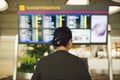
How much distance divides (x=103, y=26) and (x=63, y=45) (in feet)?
4.66

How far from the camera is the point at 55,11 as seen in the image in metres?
3.46

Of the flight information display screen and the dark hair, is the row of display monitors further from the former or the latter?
the dark hair

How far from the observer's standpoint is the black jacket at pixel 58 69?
213 centimetres

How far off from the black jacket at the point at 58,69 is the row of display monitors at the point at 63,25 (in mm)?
1356

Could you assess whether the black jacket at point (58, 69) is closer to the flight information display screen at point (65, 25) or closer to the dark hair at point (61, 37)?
the dark hair at point (61, 37)

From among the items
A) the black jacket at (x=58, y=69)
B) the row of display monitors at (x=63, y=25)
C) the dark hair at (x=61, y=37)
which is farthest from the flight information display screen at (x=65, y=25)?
the black jacket at (x=58, y=69)

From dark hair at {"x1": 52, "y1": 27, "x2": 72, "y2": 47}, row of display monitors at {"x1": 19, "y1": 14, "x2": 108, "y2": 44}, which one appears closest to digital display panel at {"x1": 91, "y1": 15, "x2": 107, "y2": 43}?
row of display monitors at {"x1": 19, "y1": 14, "x2": 108, "y2": 44}

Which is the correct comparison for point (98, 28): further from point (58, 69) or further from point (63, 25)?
point (58, 69)

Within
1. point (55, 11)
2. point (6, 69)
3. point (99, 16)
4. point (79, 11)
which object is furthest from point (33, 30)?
point (6, 69)

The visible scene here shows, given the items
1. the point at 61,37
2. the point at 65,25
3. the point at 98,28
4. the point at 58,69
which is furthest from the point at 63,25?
the point at 58,69

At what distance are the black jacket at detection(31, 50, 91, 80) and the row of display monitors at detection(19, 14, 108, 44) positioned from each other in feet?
4.45

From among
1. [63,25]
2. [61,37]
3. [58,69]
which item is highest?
[63,25]

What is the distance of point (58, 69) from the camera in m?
2.14

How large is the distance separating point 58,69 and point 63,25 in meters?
1.40
